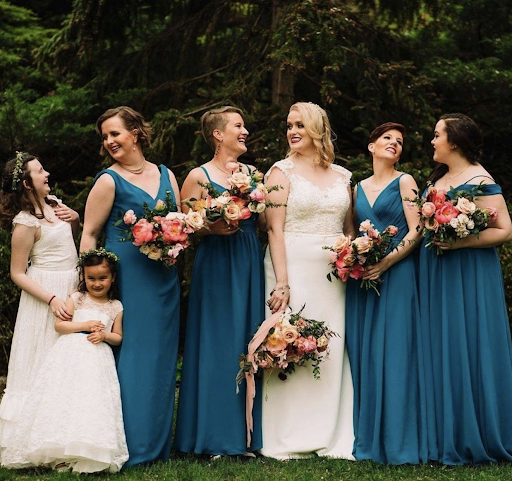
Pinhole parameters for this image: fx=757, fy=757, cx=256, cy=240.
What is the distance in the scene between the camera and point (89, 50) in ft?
33.8

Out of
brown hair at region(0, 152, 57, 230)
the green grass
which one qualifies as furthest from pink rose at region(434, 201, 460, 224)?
brown hair at region(0, 152, 57, 230)

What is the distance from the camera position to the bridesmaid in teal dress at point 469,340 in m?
5.68

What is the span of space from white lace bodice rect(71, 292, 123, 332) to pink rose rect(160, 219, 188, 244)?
75cm

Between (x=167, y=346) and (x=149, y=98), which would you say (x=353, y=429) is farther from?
(x=149, y=98)

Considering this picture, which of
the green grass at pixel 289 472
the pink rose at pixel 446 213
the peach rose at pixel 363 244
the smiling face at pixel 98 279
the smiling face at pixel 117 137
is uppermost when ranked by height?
the smiling face at pixel 117 137

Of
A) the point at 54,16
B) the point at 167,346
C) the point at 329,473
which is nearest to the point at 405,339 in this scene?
the point at 329,473

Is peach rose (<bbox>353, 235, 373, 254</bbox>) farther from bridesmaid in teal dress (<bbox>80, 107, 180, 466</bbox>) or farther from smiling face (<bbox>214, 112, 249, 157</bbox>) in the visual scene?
bridesmaid in teal dress (<bbox>80, 107, 180, 466</bbox>)

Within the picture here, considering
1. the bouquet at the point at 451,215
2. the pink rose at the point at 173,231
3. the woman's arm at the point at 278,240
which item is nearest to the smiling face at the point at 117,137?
the pink rose at the point at 173,231

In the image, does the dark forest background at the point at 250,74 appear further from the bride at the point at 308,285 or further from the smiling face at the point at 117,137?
the smiling face at the point at 117,137

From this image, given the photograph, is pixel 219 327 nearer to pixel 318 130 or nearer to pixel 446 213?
pixel 318 130

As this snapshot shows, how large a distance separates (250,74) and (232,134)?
12.6 feet

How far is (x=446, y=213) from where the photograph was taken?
5.53 metres

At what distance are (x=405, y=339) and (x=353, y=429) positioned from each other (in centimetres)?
84

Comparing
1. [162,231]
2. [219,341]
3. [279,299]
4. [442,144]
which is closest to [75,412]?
[219,341]
